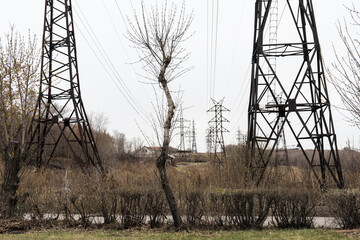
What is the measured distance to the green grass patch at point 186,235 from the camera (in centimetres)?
809

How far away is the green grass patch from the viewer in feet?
26.6

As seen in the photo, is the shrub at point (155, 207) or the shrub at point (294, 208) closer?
the shrub at point (294, 208)

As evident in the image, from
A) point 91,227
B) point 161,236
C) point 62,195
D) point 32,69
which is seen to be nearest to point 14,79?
point 32,69

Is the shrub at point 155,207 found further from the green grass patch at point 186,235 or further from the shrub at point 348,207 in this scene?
the shrub at point 348,207

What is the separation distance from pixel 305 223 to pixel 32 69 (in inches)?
361

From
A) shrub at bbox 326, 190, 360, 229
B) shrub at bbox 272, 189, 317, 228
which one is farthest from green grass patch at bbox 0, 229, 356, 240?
shrub at bbox 326, 190, 360, 229

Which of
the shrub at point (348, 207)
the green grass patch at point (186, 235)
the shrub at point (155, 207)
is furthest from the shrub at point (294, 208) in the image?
the shrub at point (155, 207)

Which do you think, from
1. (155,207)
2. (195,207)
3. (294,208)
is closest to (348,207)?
(294,208)

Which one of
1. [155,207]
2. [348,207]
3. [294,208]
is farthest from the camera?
[155,207]

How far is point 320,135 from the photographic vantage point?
1490 centimetres

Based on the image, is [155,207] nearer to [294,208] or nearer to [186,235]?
[186,235]

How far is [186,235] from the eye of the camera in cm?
837

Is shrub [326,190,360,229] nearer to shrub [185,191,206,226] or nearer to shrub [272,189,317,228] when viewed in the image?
shrub [272,189,317,228]

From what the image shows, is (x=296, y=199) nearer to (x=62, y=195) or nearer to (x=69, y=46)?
(x=62, y=195)
